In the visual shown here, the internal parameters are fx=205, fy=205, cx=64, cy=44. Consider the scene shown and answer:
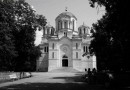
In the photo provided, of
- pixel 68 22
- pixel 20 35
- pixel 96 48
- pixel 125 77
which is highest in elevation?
pixel 68 22

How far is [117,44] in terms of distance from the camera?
77.5 feet

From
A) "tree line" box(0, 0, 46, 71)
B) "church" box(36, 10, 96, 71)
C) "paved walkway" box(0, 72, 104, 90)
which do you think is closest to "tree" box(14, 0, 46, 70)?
"tree line" box(0, 0, 46, 71)

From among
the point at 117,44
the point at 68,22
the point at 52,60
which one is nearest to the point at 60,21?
the point at 68,22

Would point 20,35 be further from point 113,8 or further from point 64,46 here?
point 64,46

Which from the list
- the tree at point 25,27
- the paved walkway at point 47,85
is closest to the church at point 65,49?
the tree at point 25,27

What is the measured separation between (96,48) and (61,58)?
123 feet

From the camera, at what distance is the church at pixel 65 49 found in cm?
6681

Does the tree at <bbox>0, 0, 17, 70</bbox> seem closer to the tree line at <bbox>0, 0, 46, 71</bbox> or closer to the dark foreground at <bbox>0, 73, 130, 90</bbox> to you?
the tree line at <bbox>0, 0, 46, 71</bbox>

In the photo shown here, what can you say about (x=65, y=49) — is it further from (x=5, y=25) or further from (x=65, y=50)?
(x=5, y=25)

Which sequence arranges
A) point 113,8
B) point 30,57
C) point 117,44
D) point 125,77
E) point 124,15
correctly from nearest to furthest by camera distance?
1. point 124,15
2. point 113,8
3. point 125,77
4. point 117,44
5. point 30,57

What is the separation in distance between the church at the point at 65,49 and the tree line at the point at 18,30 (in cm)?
3058

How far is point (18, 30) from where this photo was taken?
95.5ft

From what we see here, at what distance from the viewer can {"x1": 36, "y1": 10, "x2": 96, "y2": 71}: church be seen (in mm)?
66812

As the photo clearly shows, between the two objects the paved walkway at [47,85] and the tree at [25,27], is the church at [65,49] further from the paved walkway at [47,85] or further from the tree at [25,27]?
the paved walkway at [47,85]
